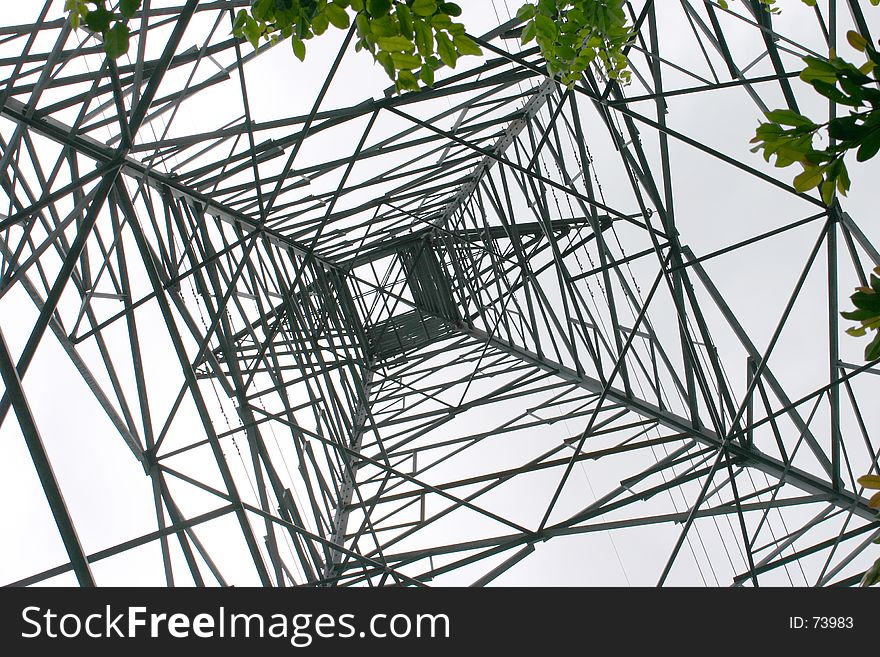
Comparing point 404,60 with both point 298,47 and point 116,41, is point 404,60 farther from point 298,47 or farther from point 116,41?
point 116,41

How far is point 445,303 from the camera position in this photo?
52.5 feet

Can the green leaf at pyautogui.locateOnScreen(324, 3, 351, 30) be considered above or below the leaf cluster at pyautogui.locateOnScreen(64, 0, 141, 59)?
below

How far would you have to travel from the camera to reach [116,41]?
8.57 feet

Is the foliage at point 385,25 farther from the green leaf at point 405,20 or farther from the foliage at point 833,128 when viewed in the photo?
the foliage at point 833,128

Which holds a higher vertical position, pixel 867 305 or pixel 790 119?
pixel 790 119

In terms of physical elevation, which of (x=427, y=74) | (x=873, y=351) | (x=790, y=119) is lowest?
(x=873, y=351)

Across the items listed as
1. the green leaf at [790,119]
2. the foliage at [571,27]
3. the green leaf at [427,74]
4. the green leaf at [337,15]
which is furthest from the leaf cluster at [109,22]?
the green leaf at [790,119]

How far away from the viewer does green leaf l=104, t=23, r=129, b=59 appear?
103 inches

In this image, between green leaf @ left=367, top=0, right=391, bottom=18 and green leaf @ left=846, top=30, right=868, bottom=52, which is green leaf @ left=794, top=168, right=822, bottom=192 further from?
green leaf @ left=367, top=0, right=391, bottom=18

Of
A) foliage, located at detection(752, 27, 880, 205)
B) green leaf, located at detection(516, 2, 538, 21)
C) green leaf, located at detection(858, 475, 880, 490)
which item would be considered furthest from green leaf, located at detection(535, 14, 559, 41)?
green leaf, located at detection(858, 475, 880, 490)

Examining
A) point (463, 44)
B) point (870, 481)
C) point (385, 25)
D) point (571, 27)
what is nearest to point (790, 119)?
point (870, 481)

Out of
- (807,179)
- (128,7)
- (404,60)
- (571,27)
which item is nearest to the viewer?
(807,179)
